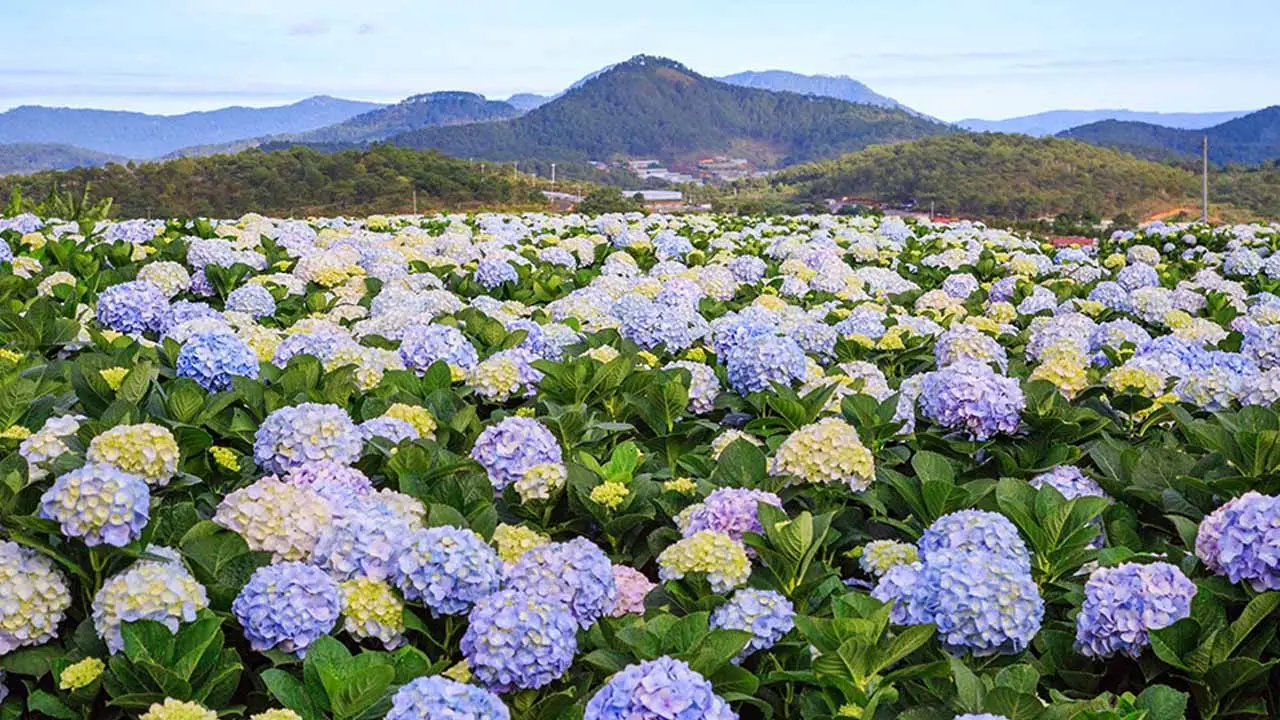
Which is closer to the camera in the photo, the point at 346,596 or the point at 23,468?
the point at 346,596

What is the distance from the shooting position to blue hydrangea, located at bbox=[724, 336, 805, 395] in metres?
3.46

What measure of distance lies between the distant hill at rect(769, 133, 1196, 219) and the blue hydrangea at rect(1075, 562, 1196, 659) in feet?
204

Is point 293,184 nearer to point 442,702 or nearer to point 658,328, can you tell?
point 658,328

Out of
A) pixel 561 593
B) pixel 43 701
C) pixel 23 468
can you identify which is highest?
pixel 23 468

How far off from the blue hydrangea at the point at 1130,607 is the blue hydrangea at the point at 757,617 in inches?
22.7

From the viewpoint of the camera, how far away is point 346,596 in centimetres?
209

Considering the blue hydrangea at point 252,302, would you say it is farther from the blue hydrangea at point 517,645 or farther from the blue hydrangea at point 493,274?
the blue hydrangea at point 517,645

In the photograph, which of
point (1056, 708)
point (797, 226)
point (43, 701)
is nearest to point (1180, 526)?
point (1056, 708)

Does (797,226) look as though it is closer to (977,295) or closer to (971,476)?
(977,295)

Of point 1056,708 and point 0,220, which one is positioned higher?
point 0,220

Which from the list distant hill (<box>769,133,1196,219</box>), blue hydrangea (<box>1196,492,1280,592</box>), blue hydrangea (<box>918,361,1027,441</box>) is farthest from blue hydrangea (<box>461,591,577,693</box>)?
distant hill (<box>769,133,1196,219</box>)

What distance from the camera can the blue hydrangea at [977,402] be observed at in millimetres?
2953

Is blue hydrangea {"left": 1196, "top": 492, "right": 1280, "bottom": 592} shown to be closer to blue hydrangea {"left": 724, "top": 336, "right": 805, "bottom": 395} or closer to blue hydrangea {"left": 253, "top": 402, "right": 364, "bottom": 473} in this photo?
blue hydrangea {"left": 724, "top": 336, "right": 805, "bottom": 395}

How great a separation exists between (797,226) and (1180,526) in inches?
351
